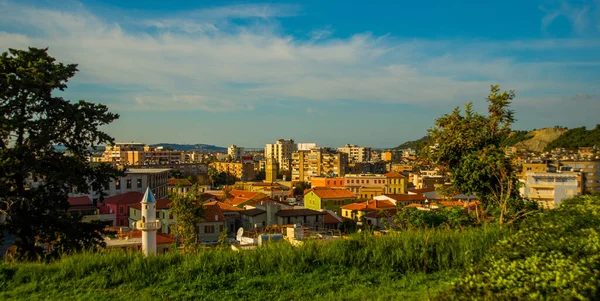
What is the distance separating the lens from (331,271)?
554cm

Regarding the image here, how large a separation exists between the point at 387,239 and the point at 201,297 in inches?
105

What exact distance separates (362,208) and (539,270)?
34.7 metres

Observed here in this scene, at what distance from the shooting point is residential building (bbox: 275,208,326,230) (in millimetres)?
32125

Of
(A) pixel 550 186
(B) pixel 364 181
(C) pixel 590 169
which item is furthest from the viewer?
(B) pixel 364 181

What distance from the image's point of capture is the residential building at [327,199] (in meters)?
44.3

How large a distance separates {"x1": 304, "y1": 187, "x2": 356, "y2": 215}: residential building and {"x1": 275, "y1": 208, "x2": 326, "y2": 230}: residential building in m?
10.4

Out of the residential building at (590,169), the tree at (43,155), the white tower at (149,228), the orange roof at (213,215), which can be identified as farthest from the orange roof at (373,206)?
the tree at (43,155)

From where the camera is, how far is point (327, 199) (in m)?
44.8

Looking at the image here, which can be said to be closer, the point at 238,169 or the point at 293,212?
the point at 293,212

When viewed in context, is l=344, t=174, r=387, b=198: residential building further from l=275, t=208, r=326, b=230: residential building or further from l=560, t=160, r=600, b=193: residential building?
l=275, t=208, r=326, b=230: residential building

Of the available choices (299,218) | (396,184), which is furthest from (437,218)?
(396,184)

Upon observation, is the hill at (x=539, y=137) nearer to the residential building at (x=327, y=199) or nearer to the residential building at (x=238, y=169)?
the residential building at (x=238, y=169)

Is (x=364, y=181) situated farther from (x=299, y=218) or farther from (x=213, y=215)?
(x=213, y=215)

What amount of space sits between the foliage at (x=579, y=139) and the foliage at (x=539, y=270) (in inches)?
4213
